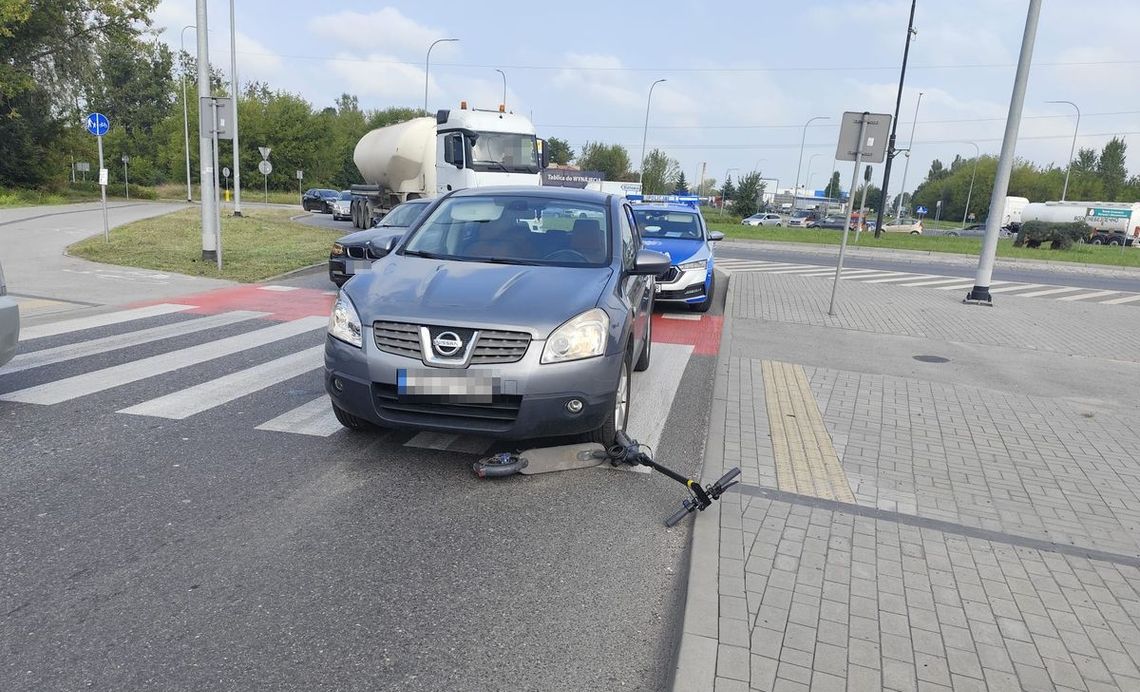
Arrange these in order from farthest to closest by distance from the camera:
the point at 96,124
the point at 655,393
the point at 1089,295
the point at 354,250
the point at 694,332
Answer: the point at 1089,295 < the point at 96,124 < the point at 354,250 < the point at 694,332 < the point at 655,393

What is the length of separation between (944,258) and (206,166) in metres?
24.4

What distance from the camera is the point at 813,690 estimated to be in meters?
2.67

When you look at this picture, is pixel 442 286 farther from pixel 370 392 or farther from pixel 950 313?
pixel 950 313

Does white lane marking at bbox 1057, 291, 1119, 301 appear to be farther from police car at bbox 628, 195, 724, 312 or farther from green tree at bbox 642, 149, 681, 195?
green tree at bbox 642, 149, 681, 195

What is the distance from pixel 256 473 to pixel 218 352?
11.6ft

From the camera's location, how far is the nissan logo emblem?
13.7 ft

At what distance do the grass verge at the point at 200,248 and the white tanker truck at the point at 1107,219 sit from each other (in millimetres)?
49454

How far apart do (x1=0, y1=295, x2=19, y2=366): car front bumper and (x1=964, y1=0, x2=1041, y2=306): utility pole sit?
43.3 ft

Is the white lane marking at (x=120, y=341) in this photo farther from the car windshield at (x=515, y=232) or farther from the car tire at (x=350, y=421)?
the car windshield at (x=515, y=232)

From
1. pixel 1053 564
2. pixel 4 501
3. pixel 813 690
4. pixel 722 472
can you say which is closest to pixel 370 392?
pixel 4 501

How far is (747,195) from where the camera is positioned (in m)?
68.4

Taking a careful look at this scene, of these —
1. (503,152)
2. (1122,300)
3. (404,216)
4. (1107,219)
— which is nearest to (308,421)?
(404,216)

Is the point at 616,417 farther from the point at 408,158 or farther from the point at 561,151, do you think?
the point at 561,151

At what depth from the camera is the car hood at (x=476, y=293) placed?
4.26m
